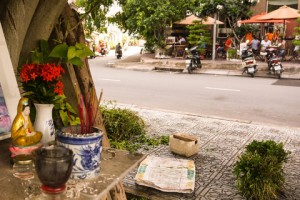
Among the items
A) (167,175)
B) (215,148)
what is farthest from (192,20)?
(167,175)

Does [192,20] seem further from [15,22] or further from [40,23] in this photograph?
[15,22]

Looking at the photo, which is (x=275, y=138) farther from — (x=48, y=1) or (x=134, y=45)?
(x=134, y=45)

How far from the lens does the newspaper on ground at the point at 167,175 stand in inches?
147

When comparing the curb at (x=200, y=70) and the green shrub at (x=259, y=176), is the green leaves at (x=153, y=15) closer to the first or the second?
the curb at (x=200, y=70)

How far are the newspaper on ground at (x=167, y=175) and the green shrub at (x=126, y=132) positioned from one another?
125 centimetres

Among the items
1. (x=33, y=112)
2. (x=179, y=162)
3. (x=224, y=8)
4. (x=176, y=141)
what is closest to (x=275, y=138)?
(x=176, y=141)

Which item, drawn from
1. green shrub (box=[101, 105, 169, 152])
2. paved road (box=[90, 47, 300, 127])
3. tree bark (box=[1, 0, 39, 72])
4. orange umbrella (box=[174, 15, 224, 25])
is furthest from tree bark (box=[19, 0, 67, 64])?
orange umbrella (box=[174, 15, 224, 25])

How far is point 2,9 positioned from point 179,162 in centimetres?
274

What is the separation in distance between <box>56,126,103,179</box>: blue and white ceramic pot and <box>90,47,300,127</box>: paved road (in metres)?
6.40

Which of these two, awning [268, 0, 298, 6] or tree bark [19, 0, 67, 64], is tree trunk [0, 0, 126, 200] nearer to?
tree bark [19, 0, 67, 64]

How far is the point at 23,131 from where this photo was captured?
72.1 inches

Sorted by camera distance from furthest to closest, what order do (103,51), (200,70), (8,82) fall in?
(103,51) < (200,70) < (8,82)

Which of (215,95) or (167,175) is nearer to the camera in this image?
(167,175)

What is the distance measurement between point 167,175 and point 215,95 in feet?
22.1
